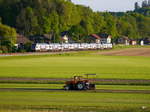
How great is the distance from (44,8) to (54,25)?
13540 mm

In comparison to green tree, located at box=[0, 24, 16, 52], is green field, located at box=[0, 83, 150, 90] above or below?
below

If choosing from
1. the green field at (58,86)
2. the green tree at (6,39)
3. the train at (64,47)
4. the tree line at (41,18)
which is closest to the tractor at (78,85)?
the green field at (58,86)

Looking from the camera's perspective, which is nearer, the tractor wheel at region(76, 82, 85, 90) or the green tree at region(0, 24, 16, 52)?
the tractor wheel at region(76, 82, 85, 90)

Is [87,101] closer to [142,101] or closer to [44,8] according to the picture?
[142,101]

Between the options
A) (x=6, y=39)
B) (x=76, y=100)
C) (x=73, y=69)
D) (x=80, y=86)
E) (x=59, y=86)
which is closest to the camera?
(x=76, y=100)

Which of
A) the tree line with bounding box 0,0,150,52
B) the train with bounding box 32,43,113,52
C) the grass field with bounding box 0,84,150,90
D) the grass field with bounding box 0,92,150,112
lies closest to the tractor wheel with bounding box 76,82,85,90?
the grass field with bounding box 0,92,150,112

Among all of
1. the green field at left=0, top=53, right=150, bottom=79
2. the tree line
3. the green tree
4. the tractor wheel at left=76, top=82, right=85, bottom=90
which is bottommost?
the green field at left=0, top=53, right=150, bottom=79

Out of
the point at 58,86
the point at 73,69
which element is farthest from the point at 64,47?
the point at 58,86

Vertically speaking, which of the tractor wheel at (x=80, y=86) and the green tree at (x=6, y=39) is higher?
the green tree at (x=6, y=39)

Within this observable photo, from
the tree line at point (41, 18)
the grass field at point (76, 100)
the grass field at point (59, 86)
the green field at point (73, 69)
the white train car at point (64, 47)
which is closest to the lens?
the grass field at point (76, 100)

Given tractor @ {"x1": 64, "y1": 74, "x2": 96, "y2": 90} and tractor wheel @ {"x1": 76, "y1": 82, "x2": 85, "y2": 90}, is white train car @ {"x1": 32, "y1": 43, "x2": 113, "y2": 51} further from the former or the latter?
tractor wheel @ {"x1": 76, "y1": 82, "x2": 85, "y2": 90}

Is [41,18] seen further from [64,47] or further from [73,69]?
[73,69]

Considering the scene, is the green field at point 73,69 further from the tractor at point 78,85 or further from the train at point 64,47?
the train at point 64,47

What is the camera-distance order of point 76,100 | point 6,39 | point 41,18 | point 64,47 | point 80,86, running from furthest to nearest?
point 41,18, point 64,47, point 6,39, point 80,86, point 76,100
